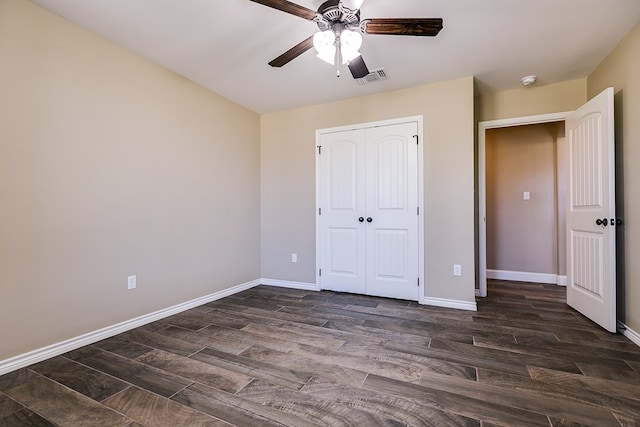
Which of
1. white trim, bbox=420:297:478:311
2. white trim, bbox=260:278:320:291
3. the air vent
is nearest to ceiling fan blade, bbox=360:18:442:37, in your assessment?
the air vent

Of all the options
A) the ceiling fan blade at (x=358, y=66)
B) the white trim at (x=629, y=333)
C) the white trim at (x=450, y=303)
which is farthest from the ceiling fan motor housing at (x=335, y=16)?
the white trim at (x=629, y=333)

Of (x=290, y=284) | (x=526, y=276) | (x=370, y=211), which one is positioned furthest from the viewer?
(x=526, y=276)

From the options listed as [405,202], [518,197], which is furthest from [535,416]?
[518,197]

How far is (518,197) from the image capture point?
172 inches

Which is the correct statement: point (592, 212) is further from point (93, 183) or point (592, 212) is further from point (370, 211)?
point (93, 183)

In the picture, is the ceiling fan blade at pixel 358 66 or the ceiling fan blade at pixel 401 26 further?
the ceiling fan blade at pixel 358 66

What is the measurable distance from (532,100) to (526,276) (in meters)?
2.52

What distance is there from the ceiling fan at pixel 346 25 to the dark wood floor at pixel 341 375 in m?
2.05

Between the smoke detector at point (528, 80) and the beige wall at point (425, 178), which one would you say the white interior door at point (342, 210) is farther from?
the smoke detector at point (528, 80)

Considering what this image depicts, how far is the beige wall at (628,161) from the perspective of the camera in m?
2.24

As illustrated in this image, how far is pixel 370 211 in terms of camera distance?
3520 millimetres

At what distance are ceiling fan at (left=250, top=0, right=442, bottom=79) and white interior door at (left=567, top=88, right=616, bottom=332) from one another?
187cm

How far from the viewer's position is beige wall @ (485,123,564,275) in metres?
4.20

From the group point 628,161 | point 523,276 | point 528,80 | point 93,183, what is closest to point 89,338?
point 93,183
